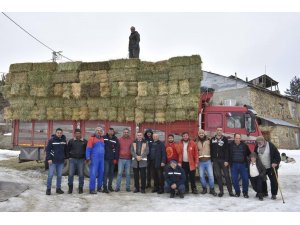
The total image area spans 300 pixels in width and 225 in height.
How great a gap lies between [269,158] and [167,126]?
3883 millimetres

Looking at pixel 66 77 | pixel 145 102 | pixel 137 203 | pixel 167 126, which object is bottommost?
pixel 137 203

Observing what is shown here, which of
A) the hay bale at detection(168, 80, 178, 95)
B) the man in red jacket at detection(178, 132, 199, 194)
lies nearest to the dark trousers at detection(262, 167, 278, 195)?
the man in red jacket at detection(178, 132, 199, 194)

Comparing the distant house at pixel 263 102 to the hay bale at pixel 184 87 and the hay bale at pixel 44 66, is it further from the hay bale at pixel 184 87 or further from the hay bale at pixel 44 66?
the hay bale at pixel 44 66

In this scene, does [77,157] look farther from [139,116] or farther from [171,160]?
[139,116]

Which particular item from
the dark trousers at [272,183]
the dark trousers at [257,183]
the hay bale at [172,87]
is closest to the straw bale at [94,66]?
the hay bale at [172,87]

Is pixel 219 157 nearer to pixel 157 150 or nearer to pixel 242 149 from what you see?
pixel 242 149

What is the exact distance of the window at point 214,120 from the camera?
1109cm

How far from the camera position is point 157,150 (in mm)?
9078

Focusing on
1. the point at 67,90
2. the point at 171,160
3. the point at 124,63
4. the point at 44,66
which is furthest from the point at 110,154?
the point at 44,66

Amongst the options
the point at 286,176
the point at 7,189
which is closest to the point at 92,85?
the point at 7,189

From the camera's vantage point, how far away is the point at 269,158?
8.59 m

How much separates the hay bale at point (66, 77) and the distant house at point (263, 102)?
1965cm

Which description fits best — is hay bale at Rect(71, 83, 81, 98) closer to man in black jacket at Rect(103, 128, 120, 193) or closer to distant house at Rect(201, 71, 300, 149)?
man in black jacket at Rect(103, 128, 120, 193)

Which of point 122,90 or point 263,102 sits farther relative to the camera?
point 263,102
